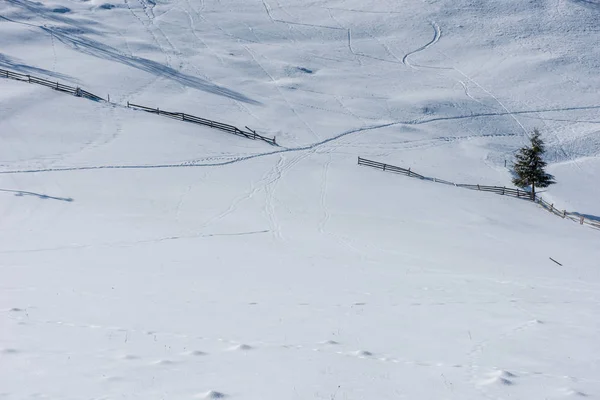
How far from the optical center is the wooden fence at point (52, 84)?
2002 inches

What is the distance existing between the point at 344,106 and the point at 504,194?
72.6 feet

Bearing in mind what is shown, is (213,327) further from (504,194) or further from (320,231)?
(504,194)

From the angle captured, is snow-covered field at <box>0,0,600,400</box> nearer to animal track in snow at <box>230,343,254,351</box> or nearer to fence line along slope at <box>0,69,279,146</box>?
animal track in snow at <box>230,343,254,351</box>

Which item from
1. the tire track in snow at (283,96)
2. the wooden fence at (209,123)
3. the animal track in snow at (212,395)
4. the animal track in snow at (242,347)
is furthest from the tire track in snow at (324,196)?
the animal track in snow at (212,395)

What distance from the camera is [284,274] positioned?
18688 mm

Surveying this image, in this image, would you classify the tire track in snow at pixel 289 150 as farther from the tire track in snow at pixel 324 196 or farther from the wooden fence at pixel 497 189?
the wooden fence at pixel 497 189

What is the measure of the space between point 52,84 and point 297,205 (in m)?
28.0

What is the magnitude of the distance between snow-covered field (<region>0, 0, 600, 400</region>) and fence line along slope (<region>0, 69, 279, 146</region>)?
62.1 inches

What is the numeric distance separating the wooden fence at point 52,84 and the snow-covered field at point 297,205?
1557 millimetres

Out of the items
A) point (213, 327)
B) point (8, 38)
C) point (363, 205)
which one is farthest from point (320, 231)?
point (8, 38)

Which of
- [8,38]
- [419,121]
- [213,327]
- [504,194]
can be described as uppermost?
[8,38]

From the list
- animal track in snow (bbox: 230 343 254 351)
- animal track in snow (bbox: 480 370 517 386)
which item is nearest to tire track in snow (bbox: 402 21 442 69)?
animal track in snow (bbox: 230 343 254 351)

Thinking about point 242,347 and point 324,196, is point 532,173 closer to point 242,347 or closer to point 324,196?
point 324,196

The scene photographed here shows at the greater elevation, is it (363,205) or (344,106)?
(344,106)
